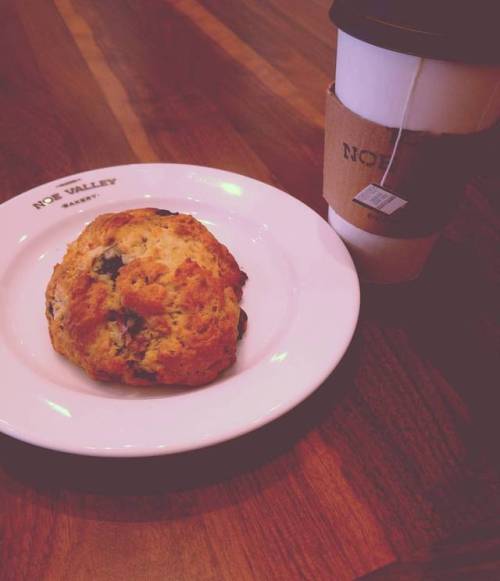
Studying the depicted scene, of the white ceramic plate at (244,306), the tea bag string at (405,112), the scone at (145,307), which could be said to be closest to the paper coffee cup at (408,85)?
the tea bag string at (405,112)

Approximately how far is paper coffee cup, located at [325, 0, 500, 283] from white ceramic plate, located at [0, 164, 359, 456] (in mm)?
153

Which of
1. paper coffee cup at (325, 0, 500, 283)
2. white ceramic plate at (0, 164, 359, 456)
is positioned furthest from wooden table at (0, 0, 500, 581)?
paper coffee cup at (325, 0, 500, 283)

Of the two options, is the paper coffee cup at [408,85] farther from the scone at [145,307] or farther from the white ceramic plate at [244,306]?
the scone at [145,307]

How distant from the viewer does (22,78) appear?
1.34 m

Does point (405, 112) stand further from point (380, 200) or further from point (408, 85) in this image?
point (380, 200)

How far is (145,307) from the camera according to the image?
621 millimetres

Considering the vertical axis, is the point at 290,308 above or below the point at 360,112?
below

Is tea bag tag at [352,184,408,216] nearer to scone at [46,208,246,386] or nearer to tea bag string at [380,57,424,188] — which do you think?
tea bag string at [380,57,424,188]

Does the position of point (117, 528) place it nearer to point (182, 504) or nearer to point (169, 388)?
point (182, 504)

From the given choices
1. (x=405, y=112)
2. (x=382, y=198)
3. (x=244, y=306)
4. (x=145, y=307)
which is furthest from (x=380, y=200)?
(x=145, y=307)

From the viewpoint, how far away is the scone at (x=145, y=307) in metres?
0.61

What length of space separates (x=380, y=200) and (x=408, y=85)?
0.17 m

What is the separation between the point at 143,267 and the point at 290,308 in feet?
0.73

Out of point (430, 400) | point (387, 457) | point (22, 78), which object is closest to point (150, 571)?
point (387, 457)
